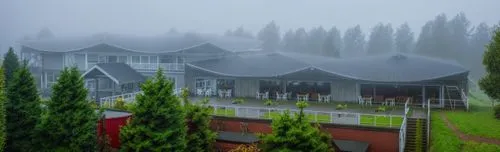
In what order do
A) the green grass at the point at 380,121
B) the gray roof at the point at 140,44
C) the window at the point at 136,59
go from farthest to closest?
the window at the point at 136,59 < the gray roof at the point at 140,44 < the green grass at the point at 380,121

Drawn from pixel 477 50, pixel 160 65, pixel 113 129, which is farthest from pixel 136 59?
pixel 477 50

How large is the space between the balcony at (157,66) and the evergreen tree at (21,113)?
18.1 m

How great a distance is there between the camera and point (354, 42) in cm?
6825

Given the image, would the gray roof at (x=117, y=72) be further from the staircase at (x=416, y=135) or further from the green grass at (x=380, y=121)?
the staircase at (x=416, y=135)

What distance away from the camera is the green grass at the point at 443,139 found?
17.4 metres

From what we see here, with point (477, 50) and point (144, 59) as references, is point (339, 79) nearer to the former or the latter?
point (144, 59)

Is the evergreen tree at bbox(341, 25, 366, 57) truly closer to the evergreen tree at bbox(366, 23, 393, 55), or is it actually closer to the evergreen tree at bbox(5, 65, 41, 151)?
the evergreen tree at bbox(366, 23, 393, 55)

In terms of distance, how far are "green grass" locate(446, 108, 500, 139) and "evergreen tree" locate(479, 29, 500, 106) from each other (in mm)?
1241

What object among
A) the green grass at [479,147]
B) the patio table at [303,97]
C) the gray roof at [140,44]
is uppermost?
the gray roof at [140,44]

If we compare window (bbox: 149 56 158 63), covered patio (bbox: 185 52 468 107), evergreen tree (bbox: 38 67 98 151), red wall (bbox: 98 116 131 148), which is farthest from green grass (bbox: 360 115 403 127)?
window (bbox: 149 56 158 63)

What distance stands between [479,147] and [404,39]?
53974 mm

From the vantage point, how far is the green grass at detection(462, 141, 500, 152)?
17.0 m

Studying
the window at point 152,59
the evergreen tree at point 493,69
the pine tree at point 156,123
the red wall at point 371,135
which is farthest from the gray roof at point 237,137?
the window at point 152,59

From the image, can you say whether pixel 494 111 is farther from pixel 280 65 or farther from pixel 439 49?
pixel 439 49
